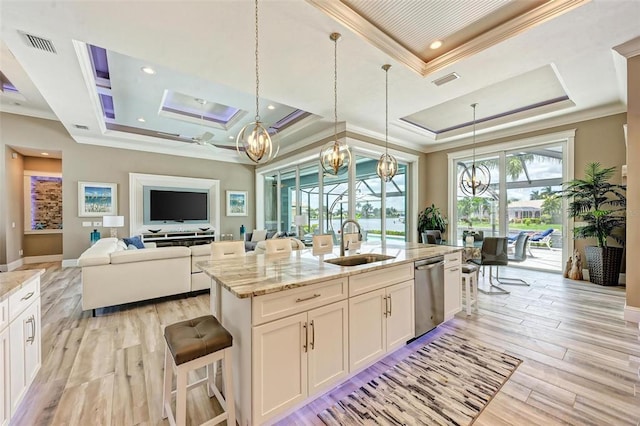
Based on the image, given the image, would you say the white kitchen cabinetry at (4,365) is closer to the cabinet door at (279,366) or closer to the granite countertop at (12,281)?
the granite countertop at (12,281)

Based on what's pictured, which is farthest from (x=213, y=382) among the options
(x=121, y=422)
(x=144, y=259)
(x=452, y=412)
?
(x=144, y=259)

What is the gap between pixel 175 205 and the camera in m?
7.47

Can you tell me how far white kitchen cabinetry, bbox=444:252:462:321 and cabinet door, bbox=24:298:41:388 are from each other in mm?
3675

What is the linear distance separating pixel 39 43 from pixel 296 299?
3881 mm

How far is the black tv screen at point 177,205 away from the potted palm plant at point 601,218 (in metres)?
8.74

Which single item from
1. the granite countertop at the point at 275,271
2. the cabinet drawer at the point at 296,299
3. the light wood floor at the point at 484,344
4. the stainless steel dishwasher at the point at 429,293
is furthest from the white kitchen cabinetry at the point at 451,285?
the cabinet drawer at the point at 296,299

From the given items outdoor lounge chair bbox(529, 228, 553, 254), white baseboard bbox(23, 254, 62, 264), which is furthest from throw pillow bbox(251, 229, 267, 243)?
outdoor lounge chair bbox(529, 228, 553, 254)

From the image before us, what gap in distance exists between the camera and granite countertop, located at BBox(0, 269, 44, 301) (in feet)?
5.15

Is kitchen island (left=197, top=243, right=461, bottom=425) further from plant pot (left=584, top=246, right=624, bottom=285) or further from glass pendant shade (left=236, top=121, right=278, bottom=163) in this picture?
plant pot (left=584, top=246, right=624, bottom=285)

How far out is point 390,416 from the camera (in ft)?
5.80

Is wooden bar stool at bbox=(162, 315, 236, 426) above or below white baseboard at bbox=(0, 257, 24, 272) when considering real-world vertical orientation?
above

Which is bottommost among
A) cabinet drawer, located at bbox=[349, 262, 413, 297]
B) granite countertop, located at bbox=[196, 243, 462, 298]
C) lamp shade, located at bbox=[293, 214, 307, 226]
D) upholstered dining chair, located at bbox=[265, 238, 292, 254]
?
cabinet drawer, located at bbox=[349, 262, 413, 297]

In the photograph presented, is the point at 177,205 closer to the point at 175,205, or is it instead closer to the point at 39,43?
the point at 175,205

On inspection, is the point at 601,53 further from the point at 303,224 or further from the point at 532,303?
the point at 303,224
